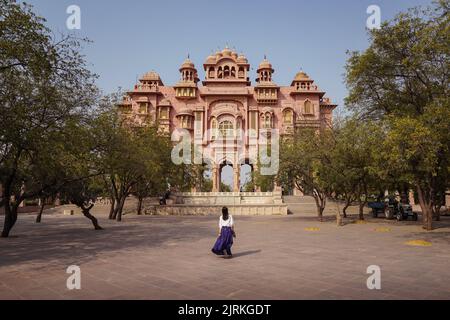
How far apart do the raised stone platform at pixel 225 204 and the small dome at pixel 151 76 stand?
24182 millimetres

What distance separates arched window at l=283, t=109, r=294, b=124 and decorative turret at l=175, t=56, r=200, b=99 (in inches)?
577

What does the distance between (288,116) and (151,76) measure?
76.6 ft

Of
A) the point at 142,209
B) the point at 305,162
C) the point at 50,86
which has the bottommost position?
the point at 142,209

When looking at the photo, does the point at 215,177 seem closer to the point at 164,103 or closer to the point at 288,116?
the point at 164,103

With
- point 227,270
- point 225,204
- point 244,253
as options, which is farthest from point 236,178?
point 227,270

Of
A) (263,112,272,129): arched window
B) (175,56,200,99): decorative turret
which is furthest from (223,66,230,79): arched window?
(263,112,272,129): arched window

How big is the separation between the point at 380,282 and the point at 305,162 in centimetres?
1484

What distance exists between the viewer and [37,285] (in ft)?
20.8

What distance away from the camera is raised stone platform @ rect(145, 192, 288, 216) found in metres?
33.8

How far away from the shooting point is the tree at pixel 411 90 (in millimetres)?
12328

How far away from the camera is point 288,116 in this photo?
53.2 m

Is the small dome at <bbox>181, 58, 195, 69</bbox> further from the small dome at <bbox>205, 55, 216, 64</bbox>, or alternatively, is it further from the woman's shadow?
the woman's shadow
